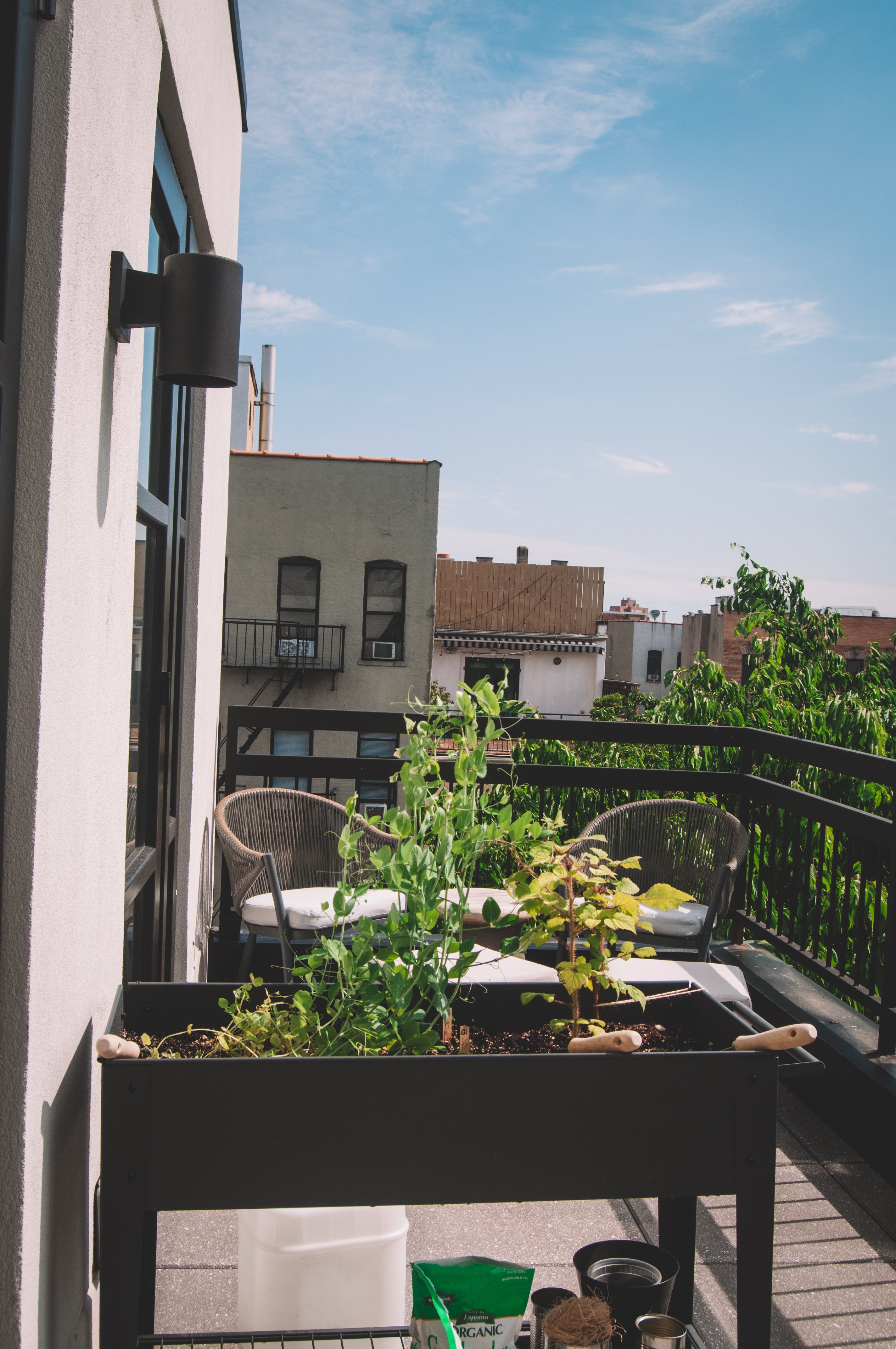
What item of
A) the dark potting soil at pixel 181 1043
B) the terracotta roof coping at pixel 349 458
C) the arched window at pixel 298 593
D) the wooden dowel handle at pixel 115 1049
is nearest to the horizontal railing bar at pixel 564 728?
the dark potting soil at pixel 181 1043

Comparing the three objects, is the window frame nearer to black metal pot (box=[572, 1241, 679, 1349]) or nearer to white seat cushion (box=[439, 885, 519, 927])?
white seat cushion (box=[439, 885, 519, 927])

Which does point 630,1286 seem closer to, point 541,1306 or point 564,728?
point 541,1306

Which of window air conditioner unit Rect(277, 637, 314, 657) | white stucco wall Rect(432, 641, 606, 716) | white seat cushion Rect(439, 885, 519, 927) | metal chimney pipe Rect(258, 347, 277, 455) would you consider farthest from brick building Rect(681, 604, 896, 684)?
white seat cushion Rect(439, 885, 519, 927)

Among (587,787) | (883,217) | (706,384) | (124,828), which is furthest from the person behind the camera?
(706,384)

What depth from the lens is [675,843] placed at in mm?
3652

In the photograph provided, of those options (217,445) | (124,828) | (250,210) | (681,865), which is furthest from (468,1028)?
(250,210)

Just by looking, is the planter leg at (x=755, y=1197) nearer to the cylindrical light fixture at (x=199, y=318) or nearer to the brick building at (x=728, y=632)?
the cylindrical light fixture at (x=199, y=318)

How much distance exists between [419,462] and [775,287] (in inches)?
414

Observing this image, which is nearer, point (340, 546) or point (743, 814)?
point (743, 814)

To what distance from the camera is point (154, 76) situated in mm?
1775

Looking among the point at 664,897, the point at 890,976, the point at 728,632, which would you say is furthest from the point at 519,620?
the point at 664,897

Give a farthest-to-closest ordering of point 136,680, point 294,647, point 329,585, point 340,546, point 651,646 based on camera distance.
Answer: point 651,646 < point 329,585 < point 294,647 < point 340,546 < point 136,680

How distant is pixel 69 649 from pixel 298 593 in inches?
717

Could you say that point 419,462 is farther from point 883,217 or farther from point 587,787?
point 587,787
